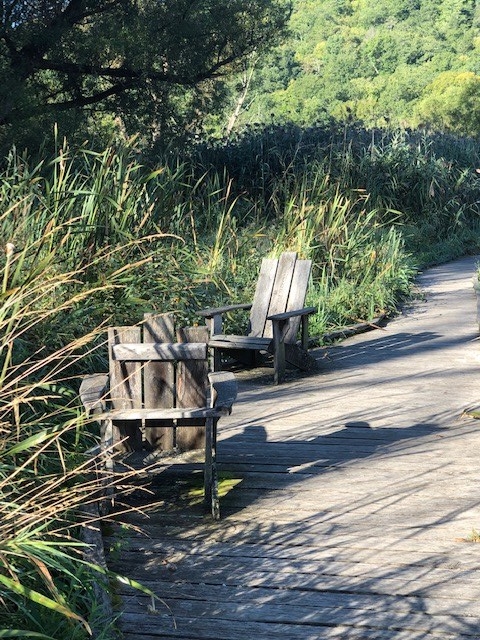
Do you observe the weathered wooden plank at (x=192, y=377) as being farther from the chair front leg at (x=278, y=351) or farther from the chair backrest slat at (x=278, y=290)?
the chair backrest slat at (x=278, y=290)

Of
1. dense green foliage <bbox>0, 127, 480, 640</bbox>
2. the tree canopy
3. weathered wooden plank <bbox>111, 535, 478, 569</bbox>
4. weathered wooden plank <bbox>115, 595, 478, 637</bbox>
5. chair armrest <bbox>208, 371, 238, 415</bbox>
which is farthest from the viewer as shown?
the tree canopy

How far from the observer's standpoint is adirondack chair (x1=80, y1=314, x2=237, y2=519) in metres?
4.41

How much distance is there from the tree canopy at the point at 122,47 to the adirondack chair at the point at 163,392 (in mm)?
10780

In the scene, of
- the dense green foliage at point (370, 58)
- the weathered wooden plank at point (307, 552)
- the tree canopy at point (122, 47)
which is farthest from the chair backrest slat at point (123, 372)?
the dense green foliage at point (370, 58)

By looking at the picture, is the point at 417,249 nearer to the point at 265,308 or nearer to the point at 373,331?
the point at 373,331

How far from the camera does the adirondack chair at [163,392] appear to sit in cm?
441

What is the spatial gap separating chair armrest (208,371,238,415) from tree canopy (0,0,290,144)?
1113cm

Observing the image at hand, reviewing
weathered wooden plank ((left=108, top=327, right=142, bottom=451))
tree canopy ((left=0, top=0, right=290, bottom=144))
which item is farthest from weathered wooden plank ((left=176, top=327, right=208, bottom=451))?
tree canopy ((left=0, top=0, right=290, bottom=144))

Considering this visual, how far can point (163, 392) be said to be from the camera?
15.8ft

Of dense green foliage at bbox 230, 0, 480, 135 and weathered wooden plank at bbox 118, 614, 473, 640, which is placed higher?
dense green foliage at bbox 230, 0, 480, 135

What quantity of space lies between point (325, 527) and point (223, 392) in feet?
2.58

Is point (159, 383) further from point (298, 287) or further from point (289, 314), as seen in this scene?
point (298, 287)

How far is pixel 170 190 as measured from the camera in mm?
7785

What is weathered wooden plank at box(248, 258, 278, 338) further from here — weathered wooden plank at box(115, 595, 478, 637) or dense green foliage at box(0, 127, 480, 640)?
weathered wooden plank at box(115, 595, 478, 637)
